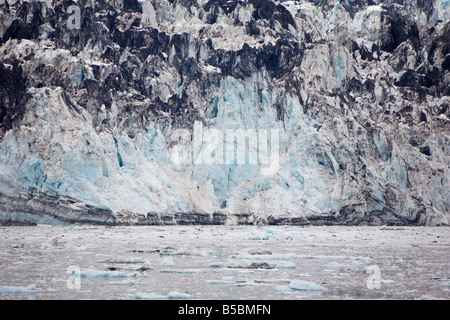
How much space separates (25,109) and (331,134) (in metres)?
21.1

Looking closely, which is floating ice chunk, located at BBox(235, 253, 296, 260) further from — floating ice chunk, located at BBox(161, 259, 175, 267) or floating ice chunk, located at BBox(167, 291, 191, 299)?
floating ice chunk, located at BBox(167, 291, 191, 299)

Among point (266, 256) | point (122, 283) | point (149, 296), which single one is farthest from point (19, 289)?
point (266, 256)

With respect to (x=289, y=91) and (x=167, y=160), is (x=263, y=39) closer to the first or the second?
(x=289, y=91)

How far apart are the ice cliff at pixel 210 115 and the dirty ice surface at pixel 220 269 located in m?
11.0

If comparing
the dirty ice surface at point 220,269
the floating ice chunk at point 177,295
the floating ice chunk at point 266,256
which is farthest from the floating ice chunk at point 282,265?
the floating ice chunk at point 177,295

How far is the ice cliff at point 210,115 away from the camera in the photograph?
36.8m

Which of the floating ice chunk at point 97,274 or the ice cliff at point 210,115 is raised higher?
the ice cliff at point 210,115

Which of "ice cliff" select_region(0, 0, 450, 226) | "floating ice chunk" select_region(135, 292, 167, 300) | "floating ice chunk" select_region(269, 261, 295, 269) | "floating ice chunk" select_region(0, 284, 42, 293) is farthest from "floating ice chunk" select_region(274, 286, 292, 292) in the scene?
"ice cliff" select_region(0, 0, 450, 226)

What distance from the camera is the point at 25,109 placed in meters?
37.3

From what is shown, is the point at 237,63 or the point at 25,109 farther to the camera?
the point at 237,63

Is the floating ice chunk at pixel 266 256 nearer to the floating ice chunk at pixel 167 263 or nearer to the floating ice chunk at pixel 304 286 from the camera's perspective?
the floating ice chunk at pixel 167 263

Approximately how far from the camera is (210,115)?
144 feet
